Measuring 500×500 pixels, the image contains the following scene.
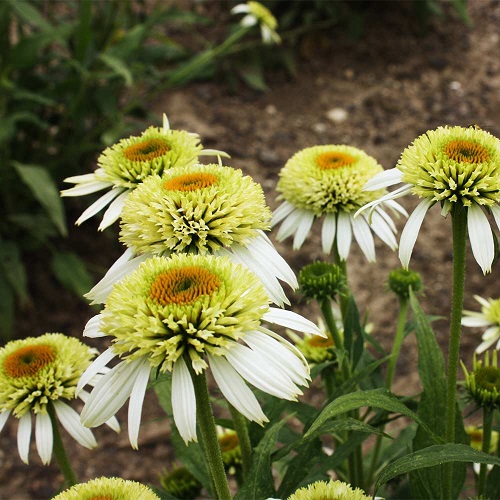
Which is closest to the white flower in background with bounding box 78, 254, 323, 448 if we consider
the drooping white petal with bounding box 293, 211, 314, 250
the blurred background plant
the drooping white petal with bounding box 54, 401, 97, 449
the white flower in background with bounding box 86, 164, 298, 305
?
the white flower in background with bounding box 86, 164, 298, 305

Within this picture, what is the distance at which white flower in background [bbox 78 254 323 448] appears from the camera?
0.85 meters

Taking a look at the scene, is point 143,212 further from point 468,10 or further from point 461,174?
point 468,10

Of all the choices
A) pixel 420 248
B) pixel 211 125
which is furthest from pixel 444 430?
pixel 211 125

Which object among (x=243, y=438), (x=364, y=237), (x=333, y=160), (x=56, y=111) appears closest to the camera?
(x=243, y=438)

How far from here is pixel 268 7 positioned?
4461mm

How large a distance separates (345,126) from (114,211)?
118 inches

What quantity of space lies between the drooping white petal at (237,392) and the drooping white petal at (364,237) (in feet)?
2.14

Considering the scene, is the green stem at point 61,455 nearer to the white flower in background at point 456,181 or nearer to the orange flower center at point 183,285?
the orange flower center at point 183,285

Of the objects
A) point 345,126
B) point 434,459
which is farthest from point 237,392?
point 345,126

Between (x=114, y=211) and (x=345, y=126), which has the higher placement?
(x=345, y=126)

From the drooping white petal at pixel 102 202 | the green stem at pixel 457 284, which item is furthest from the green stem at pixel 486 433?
the drooping white petal at pixel 102 202

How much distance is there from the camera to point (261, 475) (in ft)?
3.59

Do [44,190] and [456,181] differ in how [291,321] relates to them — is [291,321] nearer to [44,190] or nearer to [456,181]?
[456,181]

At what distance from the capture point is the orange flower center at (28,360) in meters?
1.27
